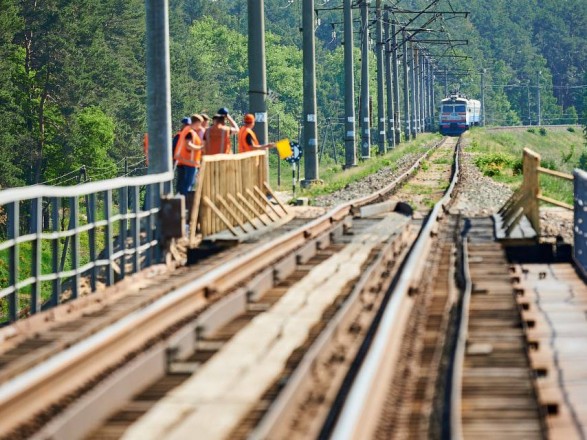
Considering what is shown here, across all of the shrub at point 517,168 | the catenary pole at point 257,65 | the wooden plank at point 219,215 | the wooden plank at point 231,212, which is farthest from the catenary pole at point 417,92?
the wooden plank at point 219,215

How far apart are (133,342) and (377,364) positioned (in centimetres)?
218

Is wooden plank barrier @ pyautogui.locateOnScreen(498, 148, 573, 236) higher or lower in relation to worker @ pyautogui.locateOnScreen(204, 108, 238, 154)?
lower

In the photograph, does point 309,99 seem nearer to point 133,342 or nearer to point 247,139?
point 247,139

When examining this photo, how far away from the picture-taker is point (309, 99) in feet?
138

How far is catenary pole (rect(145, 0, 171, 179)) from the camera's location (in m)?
18.2

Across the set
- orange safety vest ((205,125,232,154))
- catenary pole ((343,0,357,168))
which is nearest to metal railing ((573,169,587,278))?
orange safety vest ((205,125,232,154))

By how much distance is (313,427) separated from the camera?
7.45 m

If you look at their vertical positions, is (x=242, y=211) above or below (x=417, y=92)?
below

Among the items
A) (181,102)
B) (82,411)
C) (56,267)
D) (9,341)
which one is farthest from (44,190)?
(181,102)

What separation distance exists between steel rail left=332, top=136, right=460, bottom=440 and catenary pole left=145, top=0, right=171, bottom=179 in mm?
4914

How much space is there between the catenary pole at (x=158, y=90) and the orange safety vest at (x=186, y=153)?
1485mm

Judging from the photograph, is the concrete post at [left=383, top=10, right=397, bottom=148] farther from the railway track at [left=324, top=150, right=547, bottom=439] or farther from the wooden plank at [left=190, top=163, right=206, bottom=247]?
the railway track at [left=324, top=150, right=547, bottom=439]

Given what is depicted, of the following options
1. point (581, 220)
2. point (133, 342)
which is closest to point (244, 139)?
point (581, 220)

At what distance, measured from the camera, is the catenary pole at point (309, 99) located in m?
41.1
